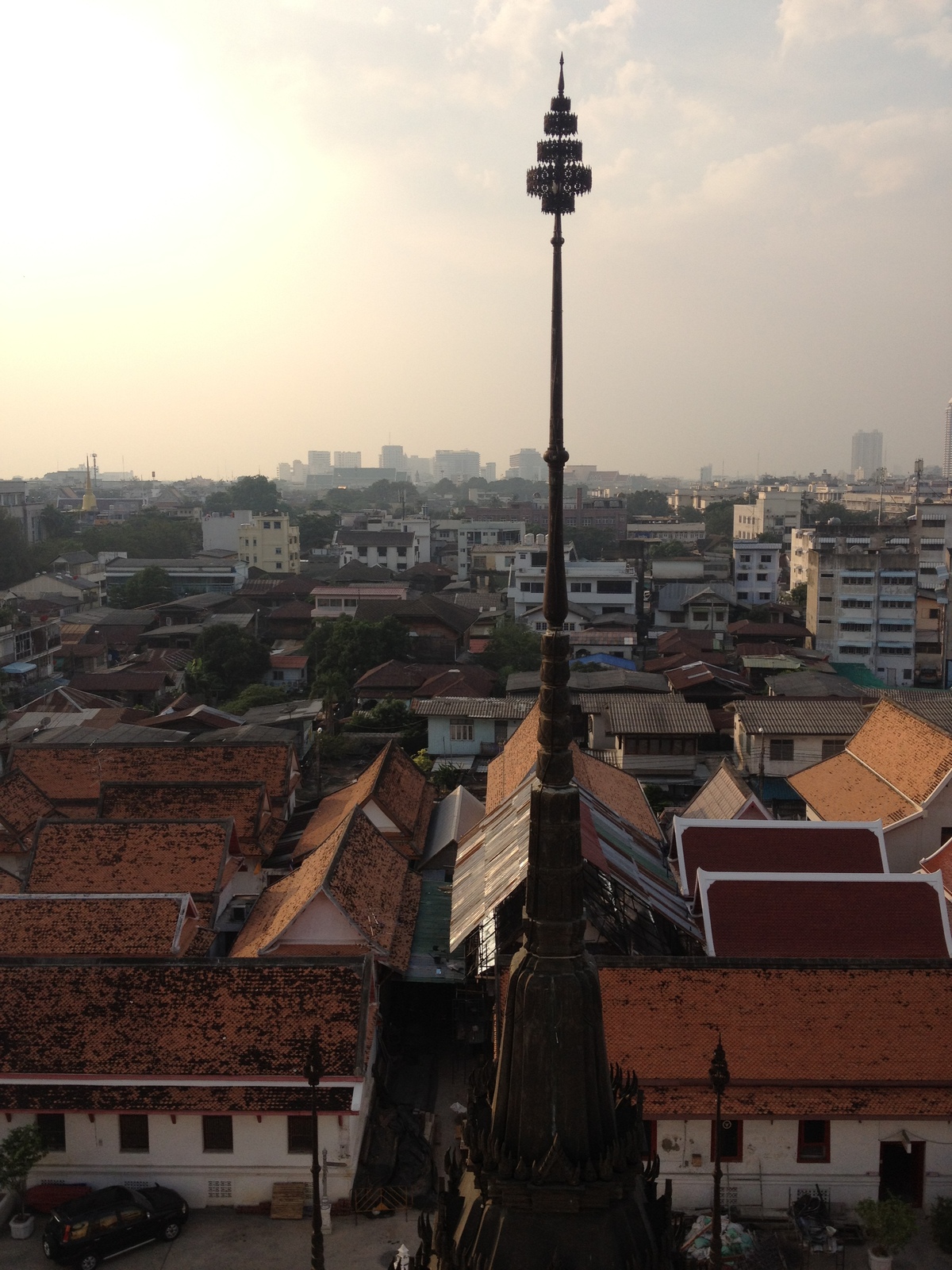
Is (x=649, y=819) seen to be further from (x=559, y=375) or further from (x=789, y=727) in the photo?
(x=559, y=375)

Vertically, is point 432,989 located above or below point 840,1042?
below

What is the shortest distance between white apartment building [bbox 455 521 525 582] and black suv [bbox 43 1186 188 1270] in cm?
7022

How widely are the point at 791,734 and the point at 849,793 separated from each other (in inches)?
255

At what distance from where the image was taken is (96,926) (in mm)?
17781

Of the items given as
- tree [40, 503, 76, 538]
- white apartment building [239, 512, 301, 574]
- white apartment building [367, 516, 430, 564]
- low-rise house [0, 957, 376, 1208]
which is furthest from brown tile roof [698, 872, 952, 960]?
tree [40, 503, 76, 538]

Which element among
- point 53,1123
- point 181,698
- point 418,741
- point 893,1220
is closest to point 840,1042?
point 893,1220

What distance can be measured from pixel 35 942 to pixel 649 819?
1310cm

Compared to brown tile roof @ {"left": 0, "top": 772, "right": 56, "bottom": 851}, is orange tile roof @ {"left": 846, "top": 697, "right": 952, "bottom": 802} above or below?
above

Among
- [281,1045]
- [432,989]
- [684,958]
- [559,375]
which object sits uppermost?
[559,375]

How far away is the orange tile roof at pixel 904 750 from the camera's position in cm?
2211

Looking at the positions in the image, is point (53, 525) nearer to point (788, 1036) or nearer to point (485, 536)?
point (485, 536)

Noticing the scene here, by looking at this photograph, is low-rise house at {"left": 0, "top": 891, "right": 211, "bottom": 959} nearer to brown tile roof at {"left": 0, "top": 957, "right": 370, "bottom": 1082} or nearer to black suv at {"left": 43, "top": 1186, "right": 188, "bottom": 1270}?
brown tile roof at {"left": 0, "top": 957, "right": 370, "bottom": 1082}

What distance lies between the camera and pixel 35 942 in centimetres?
1761

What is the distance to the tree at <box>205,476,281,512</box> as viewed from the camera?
134 meters
